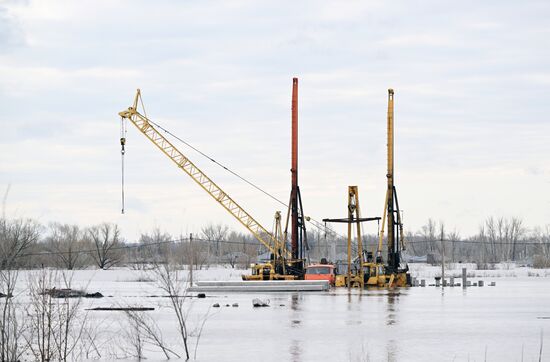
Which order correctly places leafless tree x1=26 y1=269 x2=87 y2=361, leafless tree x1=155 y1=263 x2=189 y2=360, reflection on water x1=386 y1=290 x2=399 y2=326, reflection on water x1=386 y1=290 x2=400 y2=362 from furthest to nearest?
1. reflection on water x1=386 y1=290 x2=399 y2=326
2. reflection on water x1=386 y1=290 x2=400 y2=362
3. leafless tree x1=155 y1=263 x2=189 y2=360
4. leafless tree x1=26 y1=269 x2=87 y2=361

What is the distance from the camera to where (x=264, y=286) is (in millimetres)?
69375

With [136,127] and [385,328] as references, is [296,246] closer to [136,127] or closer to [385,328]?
[136,127]

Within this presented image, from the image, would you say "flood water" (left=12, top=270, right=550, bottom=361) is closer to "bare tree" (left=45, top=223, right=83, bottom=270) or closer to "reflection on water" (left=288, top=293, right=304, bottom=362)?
"reflection on water" (left=288, top=293, right=304, bottom=362)

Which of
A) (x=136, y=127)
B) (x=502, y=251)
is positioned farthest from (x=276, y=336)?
(x=502, y=251)

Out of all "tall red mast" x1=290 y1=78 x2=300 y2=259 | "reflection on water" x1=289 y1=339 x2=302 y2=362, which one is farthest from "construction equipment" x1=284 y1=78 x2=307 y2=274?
"reflection on water" x1=289 y1=339 x2=302 y2=362

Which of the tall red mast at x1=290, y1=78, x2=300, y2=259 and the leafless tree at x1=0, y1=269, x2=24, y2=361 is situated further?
the tall red mast at x1=290, y1=78, x2=300, y2=259

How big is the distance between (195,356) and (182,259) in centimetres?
11802

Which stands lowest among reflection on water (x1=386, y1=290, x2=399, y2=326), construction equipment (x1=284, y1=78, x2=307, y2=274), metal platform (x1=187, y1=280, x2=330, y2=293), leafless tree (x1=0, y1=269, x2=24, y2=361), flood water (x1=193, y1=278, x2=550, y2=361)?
flood water (x1=193, y1=278, x2=550, y2=361)

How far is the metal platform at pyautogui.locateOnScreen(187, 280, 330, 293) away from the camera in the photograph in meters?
65.8

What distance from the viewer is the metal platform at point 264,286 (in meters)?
65.8

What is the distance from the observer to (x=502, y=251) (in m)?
182

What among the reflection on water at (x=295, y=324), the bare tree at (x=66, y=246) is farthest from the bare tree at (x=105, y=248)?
the reflection on water at (x=295, y=324)

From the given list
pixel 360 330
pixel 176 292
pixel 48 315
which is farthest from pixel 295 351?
pixel 48 315

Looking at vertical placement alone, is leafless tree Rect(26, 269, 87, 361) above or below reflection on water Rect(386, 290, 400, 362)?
above
